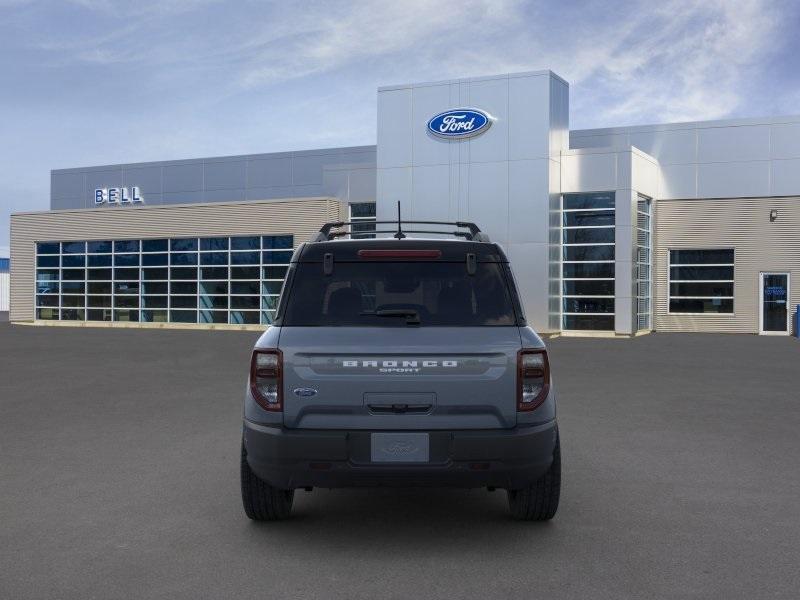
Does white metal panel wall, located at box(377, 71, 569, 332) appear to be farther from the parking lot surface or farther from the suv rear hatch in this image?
the suv rear hatch

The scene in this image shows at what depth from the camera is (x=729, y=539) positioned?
5.29 metres

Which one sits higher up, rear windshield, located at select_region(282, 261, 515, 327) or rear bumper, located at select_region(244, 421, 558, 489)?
rear windshield, located at select_region(282, 261, 515, 327)

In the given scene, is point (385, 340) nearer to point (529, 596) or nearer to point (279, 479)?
point (279, 479)

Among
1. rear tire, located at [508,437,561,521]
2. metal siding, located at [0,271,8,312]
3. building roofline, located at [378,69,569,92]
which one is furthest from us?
metal siding, located at [0,271,8,312]

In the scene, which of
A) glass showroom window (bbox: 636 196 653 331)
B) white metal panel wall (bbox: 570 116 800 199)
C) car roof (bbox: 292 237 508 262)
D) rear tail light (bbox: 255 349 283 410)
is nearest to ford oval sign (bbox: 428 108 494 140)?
white metal panel wall (bbox: 570 116 800 199)

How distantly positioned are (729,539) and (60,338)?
2504 cm

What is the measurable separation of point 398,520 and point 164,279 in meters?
31.1

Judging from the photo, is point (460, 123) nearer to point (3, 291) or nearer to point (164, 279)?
point (164, 279)

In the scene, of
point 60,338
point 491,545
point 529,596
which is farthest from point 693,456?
point 60,338

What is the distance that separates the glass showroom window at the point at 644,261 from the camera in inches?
1160

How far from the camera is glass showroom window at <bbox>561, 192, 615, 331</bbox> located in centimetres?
2841

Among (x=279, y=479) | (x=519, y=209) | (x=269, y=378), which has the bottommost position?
(x=279, y=479)

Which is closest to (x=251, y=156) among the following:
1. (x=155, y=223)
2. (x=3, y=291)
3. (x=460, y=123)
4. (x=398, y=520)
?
(x=155, y=223)

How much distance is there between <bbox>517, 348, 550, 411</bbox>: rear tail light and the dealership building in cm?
2319
